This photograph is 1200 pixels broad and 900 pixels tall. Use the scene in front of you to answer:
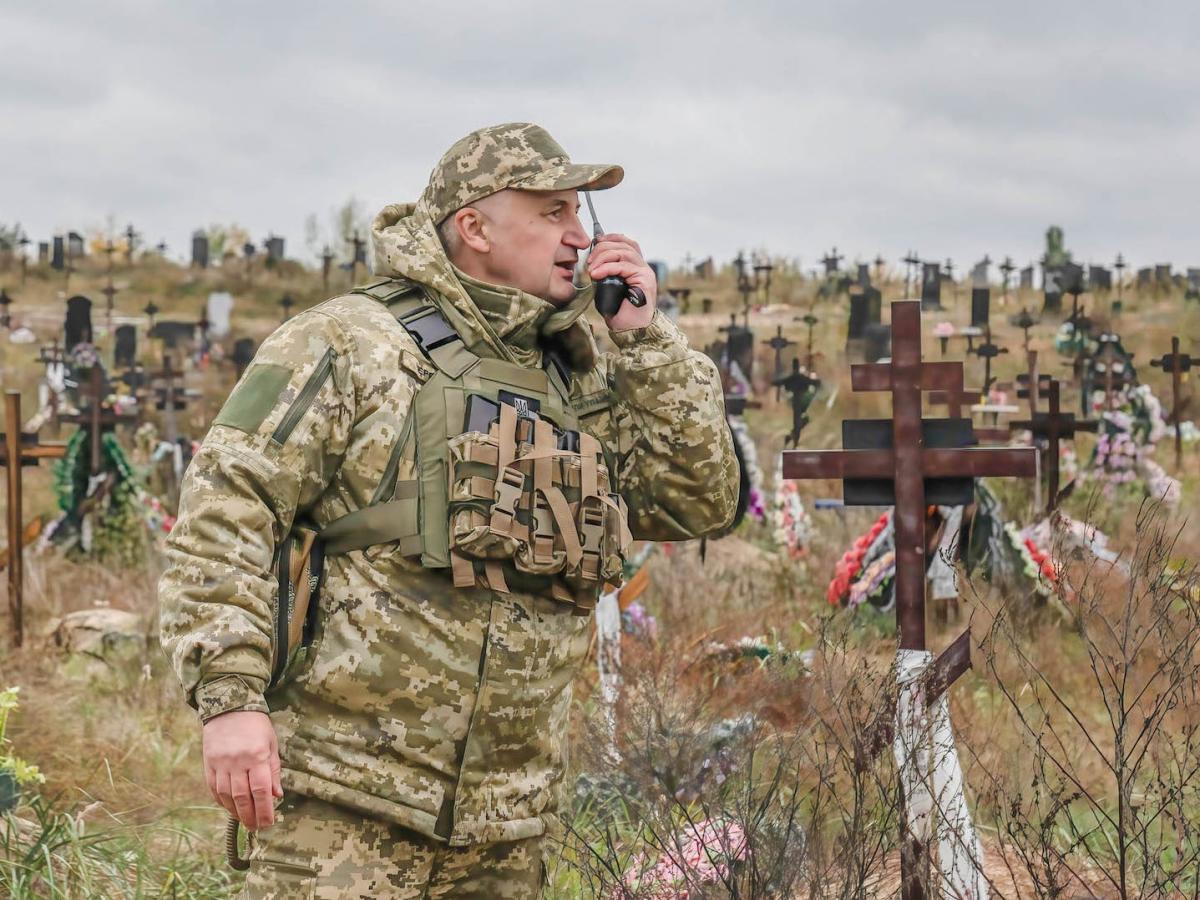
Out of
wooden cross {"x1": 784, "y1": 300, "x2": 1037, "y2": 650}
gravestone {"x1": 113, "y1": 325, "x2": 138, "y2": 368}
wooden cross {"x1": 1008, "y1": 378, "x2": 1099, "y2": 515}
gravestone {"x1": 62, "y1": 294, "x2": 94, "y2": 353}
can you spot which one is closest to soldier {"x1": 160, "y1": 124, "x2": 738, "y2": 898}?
wooden cross {"x1": 784, "y1": 300, "x2": 1037, "y2": 650}

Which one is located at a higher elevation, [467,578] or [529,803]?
[467,578]

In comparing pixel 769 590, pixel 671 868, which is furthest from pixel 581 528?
pixel 769 590

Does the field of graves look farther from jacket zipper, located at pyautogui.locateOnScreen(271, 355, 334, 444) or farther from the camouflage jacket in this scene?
jacket zipper, located at pyautogui.locateOnScreen(271, 355, 334, 444)

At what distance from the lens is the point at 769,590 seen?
9.59m

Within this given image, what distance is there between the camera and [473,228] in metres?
3.06

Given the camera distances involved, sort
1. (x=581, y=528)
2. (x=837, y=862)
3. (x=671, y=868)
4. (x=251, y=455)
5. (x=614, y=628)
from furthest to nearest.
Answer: (x=614, y=628), (x=671, y=868), (x=837, y=862), (x=581, y=528), (x=251, y=455)

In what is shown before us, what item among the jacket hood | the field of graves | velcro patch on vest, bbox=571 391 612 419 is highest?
the jacket hood

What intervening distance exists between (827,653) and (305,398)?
7.19 feet

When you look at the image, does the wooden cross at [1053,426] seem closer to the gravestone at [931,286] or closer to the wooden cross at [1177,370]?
the wooden cross at [1177,370]

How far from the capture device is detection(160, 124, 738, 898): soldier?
265 centimetres

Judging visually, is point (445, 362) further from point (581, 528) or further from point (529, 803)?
point (529, 803)

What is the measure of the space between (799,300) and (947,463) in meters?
19.0

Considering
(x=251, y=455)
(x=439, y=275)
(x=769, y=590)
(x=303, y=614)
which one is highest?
(x=439, y=275)

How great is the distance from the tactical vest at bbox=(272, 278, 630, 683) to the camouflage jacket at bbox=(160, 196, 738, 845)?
3 centimetres
